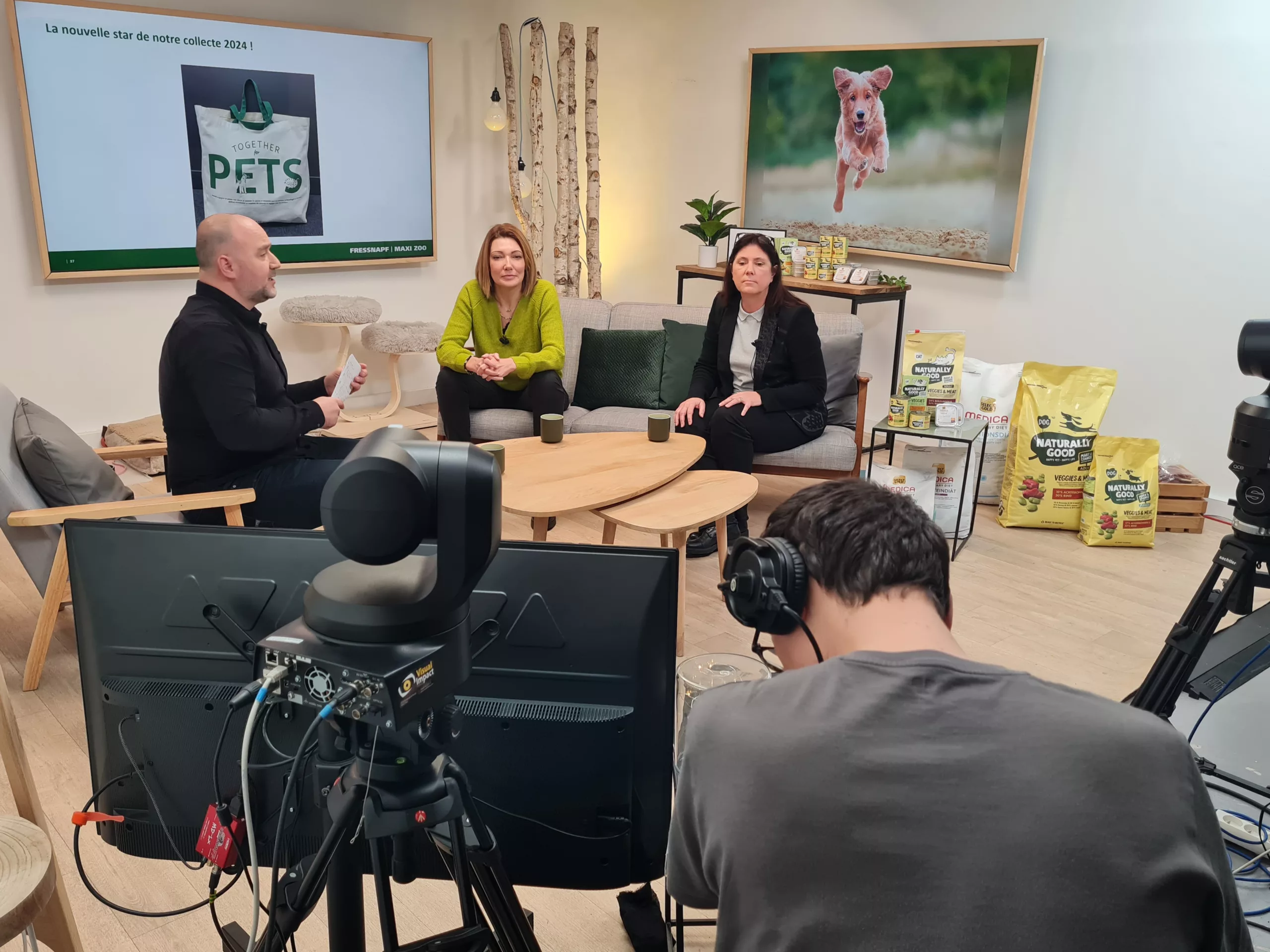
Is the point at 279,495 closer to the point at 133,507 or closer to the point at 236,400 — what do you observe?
the point at 236,400

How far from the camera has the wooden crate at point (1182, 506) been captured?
4.15m

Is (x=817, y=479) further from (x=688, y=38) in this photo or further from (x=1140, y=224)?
(x=688, y=38)

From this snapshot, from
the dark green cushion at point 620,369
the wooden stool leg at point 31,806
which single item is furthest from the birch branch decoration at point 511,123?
the wooden stool leg at point 31,806

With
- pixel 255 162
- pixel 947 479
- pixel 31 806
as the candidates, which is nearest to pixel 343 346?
pixel 255 162

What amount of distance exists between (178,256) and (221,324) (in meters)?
2.55

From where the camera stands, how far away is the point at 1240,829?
6.22 feet

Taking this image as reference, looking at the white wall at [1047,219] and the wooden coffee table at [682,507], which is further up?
the white wall at [1047,219]

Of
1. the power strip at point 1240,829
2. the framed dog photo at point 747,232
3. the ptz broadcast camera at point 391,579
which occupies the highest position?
the framed dog photo at point 747,232

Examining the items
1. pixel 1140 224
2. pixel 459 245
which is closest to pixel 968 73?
pixel 1140 224

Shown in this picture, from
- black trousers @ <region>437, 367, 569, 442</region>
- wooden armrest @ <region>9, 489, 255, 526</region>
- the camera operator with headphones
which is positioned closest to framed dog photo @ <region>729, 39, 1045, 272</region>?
black trousers @ <region>437, 367, 569, 442</region>

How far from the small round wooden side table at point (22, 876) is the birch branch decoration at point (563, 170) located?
4.62 metres

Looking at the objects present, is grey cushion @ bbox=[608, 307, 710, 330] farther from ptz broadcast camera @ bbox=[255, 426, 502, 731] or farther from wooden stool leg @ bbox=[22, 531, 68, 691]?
ptz broadcast camera @ bbox=[255, 426, 502, 731]

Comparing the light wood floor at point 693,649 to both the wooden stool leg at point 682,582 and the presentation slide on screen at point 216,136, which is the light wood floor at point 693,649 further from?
the presentation slide on screen at point 216,136

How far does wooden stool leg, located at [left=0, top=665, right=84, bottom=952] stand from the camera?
57.2 inches
